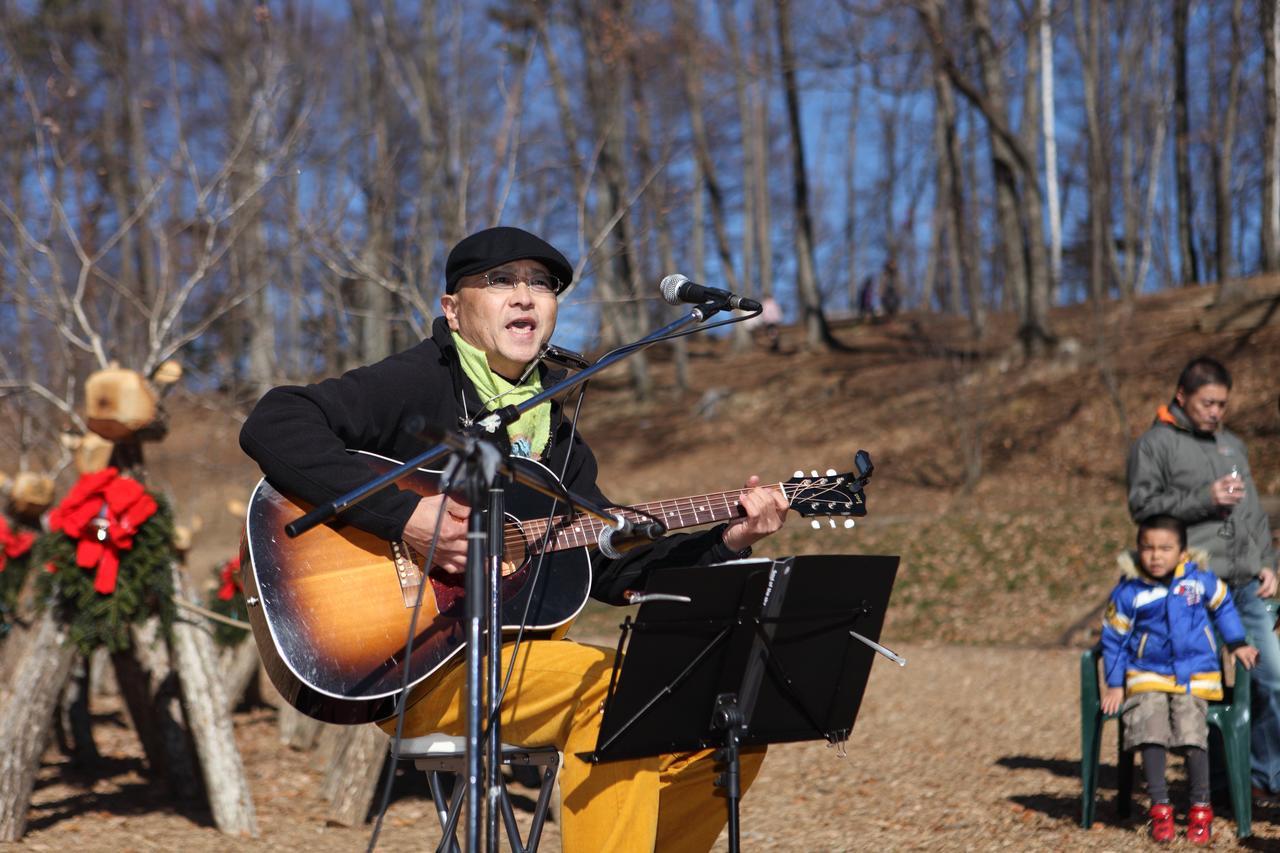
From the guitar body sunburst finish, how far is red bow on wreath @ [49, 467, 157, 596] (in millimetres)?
2500

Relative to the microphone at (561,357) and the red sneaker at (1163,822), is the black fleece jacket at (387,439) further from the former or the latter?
the red sneaker at (1163,822)

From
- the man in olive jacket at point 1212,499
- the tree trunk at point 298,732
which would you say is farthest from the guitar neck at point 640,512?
the tree trunk at point 298,732

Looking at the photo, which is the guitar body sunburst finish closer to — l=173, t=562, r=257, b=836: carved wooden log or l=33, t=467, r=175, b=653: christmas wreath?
l=33, t=467, r=175, b=653: christmas wreath

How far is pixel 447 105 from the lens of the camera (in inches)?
572

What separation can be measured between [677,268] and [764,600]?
27.5m

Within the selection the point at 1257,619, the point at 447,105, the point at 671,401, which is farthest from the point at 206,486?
the point at 1257,619

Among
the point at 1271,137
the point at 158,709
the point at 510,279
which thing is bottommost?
the point at 158,709

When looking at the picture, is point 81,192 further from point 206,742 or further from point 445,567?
point 445,567

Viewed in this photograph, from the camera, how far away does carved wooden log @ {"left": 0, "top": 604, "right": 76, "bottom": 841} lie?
5.66 meters

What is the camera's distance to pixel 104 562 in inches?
229

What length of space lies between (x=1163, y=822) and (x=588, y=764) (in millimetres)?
2864

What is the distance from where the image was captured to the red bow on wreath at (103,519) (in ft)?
19.0

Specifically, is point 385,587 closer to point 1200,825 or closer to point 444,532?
point 444,532

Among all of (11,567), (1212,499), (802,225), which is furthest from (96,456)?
(802,225)
